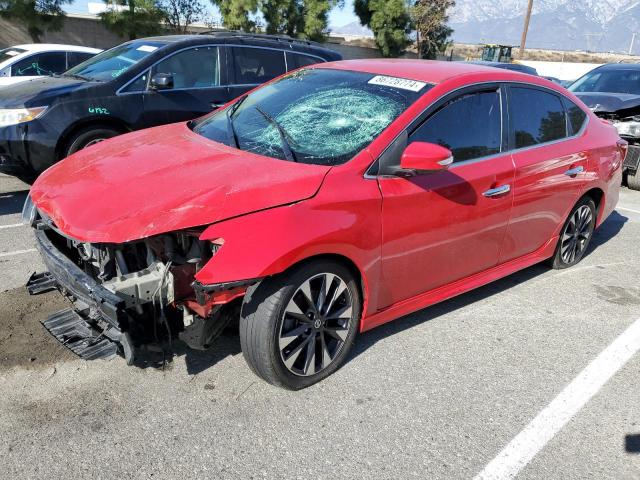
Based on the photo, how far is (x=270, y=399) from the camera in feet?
9.74

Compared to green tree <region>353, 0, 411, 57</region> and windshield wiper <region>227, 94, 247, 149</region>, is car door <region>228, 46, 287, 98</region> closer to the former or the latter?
windshield wiper <region>227, 94, 247, 149</region>

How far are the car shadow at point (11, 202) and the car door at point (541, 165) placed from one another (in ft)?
16.8

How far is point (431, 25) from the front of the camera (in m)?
38.1

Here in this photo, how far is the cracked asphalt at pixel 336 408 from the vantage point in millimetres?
2535

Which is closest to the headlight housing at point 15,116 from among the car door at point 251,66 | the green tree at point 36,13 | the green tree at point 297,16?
the car door at point 251,66

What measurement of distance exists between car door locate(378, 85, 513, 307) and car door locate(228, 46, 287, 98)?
4.00 m

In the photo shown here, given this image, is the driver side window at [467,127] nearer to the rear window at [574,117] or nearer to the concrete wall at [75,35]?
the rear window at [574,117]

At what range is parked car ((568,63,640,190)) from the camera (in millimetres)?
8500

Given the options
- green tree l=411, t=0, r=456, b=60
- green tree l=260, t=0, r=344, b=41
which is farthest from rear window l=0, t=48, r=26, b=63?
Result: green tree l=411, t=0, r=456, b=60

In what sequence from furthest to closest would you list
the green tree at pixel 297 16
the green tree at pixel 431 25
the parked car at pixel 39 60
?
the green tree at pixel 431 25 < the green tree at pixel 297 16 < the parked car at pixel 39 60

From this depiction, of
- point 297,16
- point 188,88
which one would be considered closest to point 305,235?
point 188,88

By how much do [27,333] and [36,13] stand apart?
63.5 ft

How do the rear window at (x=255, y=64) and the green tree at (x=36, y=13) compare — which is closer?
the rear window at (x=255, y=64)

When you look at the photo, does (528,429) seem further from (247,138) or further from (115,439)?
(247,138)
